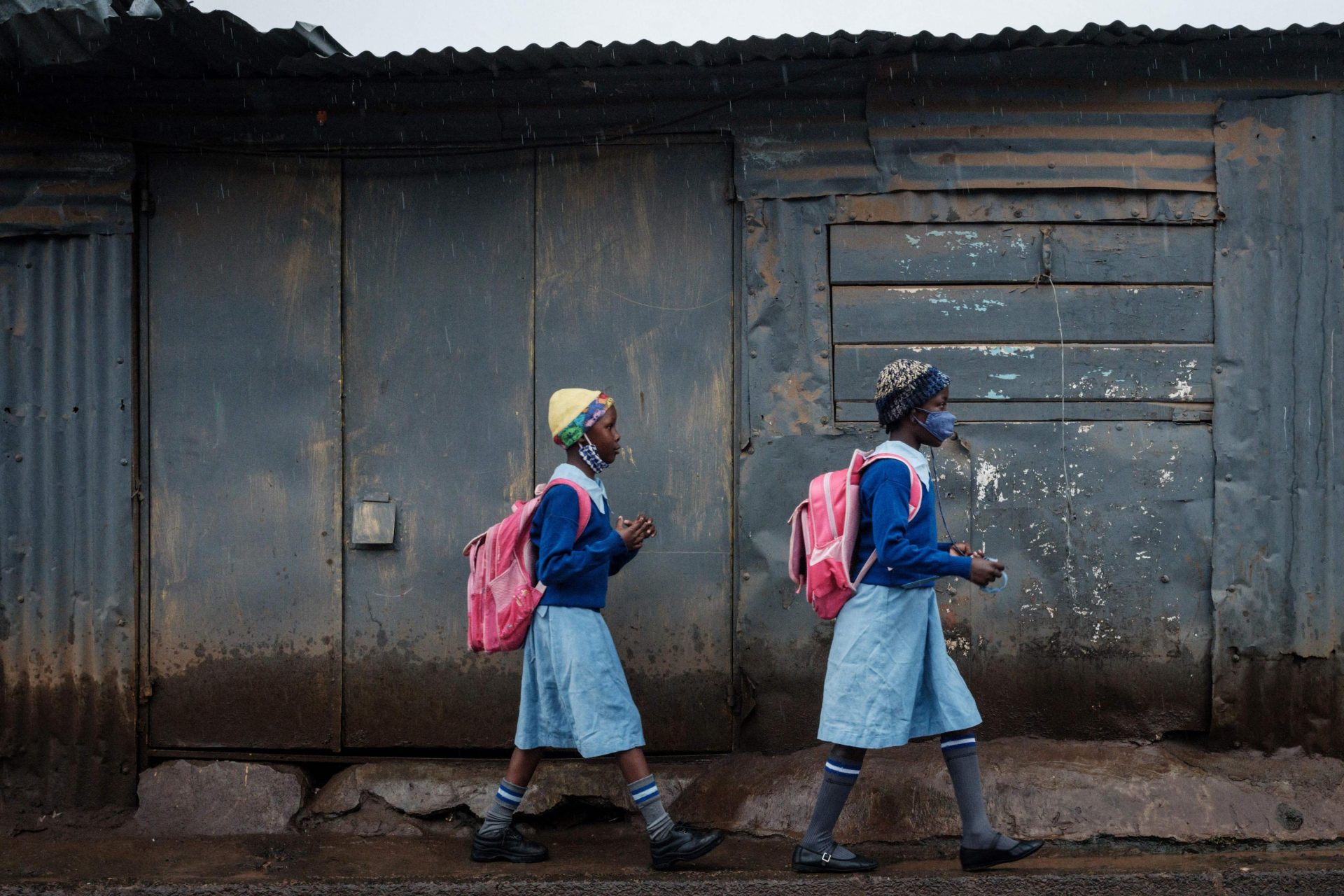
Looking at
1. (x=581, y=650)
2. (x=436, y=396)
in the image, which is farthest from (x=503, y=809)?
(x=436, y=396)

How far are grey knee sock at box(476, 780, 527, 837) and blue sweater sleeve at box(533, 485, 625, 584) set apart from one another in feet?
2.75

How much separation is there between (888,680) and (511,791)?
1477 millimetres

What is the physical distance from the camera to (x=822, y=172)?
5223 mm

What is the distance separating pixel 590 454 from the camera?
173 inches

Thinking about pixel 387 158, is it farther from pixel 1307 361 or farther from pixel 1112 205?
pixel 1307 361

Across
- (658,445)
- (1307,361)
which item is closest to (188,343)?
(658,445)

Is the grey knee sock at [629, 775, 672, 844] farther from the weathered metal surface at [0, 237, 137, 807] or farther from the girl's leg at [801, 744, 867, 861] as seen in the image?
the weathered metal surface at [0, 237, 137, 807]

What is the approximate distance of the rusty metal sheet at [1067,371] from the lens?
17.0 ft

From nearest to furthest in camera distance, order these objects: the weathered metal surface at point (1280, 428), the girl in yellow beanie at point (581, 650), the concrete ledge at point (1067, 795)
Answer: the girl in yellow beanie at point (581, 650) → the concrete ledge at point (1067, 795) → the weathered metal surface at point (1280, 428)

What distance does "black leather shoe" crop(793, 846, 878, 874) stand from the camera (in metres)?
4.17

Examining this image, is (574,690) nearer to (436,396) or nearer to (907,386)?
(907,386)

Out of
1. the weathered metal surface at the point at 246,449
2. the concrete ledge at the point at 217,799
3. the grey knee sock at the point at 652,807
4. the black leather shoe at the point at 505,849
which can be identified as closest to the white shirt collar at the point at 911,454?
the grey knee sock at the point at 652,807

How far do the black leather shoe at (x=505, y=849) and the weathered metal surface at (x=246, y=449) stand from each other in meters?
1.22

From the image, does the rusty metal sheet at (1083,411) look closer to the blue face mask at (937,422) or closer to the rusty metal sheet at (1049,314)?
the rusty metal sheet at (1049,314)
